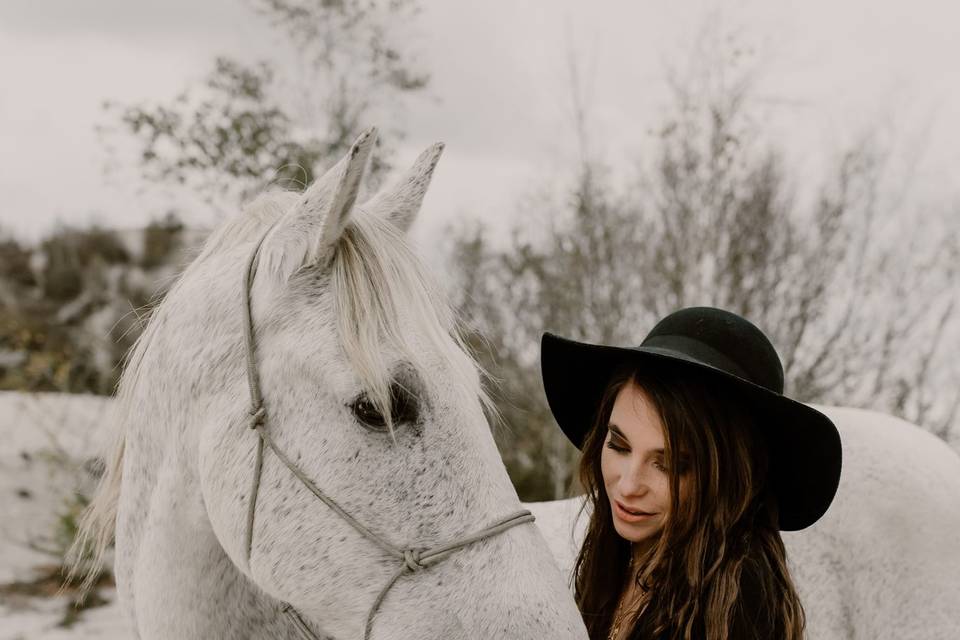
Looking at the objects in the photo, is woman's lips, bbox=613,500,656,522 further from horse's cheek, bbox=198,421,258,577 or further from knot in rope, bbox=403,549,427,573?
horse's cheek, bbox=198,421,258,577

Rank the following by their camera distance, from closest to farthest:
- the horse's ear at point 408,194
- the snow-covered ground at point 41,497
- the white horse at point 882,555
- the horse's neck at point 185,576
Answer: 1. the horse's neck at point 185,576
2. the horse's ear at point 408,194
3. the white horse at point 882,555
4. the snow-covered ground at point 41,497

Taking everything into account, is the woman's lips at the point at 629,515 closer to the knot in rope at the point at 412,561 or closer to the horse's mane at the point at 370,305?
the horse's mane at the point at 370,305

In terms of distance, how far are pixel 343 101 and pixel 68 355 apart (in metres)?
6.01

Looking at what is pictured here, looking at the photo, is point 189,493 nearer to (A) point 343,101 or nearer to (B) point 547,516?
(B) point 547,516

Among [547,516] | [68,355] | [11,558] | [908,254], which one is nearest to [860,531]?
[547,516]

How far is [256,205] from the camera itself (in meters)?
1.85

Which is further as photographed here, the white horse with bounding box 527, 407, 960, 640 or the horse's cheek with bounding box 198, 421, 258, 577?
the white horse with bounding box 527, 407, 960, 640

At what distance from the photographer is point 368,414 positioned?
4.68ft

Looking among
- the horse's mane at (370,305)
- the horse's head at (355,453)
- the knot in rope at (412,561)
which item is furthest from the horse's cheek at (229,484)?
the knot in rope at (412,561)

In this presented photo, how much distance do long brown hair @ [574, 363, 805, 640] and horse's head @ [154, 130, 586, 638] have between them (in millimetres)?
340

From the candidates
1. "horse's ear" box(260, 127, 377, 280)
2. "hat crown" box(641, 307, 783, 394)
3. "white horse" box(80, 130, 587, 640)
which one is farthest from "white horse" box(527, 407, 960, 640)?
"horse's ear" box(260, 127, 377, 280)

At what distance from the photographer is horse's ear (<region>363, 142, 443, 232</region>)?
1.80 m

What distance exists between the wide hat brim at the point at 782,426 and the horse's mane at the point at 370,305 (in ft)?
1.03

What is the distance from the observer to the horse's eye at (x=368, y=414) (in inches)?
55.9
